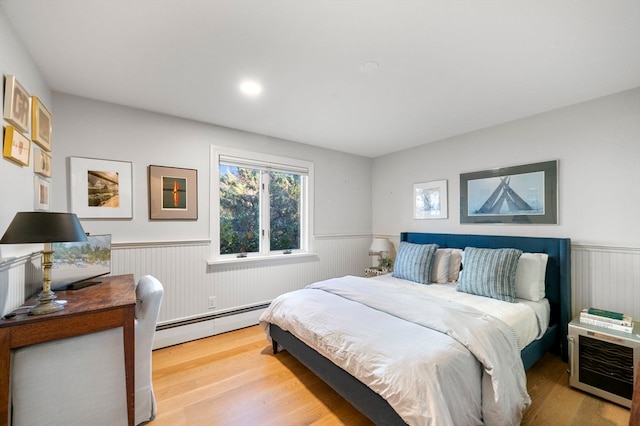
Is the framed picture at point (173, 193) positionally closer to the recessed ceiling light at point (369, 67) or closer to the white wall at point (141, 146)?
the white wall at point (141, 146)

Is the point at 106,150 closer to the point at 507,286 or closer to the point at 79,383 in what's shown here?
the point at 79,383

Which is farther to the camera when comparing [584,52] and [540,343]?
[540,343]

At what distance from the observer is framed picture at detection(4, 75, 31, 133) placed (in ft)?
4.63

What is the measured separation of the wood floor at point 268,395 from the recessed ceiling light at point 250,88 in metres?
2.42

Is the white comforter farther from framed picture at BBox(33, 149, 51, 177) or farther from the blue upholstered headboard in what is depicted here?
framed picture at BBox(33, 149, 51, 177)

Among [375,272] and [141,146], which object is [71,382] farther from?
[375,272]

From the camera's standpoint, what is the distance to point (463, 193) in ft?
10.8

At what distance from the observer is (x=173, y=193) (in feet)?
9.10

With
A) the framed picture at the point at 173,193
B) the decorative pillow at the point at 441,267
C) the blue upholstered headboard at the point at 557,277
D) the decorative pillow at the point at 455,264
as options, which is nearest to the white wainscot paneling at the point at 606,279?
the blue upholstered headboard at the point at 557,277

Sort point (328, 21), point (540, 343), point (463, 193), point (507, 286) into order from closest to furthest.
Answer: point (328, 21) → point (540, 343) → point (507, 286) → point (463, 193)

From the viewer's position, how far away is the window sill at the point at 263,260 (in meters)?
3.03

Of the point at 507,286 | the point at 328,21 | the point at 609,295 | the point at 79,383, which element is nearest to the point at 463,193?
the point at 507,286

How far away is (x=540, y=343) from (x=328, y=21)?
292 cm

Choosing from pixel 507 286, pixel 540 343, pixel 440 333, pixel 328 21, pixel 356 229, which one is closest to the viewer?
pixel 328 21
